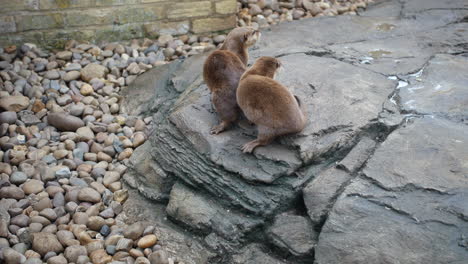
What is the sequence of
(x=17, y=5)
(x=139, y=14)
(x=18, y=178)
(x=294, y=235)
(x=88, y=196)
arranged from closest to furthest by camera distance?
(x=294, y=235) < (x=88, y=196) < (x=18, y=178) < (x=17, y=5) < (x=139, y=14)

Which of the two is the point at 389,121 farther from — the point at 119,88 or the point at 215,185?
the point at 119,88

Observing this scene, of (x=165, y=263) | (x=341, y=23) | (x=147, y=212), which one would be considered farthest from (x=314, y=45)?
(x=165, y=263)

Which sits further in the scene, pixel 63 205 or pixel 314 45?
pixel 314 45

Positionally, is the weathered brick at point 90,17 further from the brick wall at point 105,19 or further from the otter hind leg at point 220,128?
the otter hind leg at point 220,128

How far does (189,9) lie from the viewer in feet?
20.8

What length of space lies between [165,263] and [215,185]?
2.21 feet

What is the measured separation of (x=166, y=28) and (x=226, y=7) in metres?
0.84

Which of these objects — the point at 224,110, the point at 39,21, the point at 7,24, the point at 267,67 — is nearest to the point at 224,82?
the point at 224,110

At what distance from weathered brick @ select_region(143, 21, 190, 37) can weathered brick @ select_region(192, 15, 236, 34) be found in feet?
0.39

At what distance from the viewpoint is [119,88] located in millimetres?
5711

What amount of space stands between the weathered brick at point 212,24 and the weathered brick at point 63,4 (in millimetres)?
1356

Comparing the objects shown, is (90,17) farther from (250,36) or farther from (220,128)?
(220,128)

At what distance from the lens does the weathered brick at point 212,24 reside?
6.47 meters

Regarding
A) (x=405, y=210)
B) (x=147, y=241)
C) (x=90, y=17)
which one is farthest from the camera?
(x=90, y=17)
